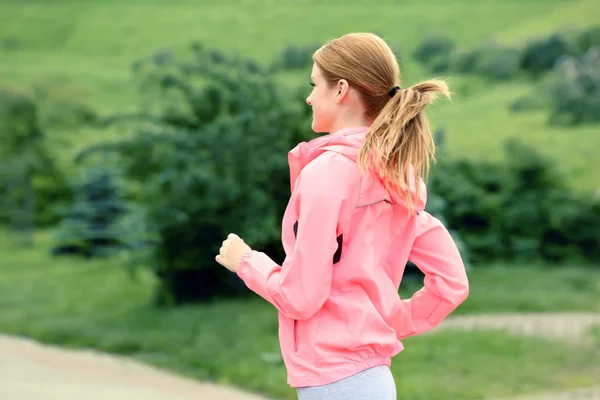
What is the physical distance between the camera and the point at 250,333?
6965mm

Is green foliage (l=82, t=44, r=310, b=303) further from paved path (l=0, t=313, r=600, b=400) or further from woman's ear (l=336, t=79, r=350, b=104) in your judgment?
woman's ear (l=336, t=79, r=350, b=104)

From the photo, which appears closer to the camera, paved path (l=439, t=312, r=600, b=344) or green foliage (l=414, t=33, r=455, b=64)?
paved path (l=439, t=312, r=600, b=344)

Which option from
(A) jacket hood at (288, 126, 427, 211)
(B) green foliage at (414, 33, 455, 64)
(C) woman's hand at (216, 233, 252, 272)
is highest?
(B) green foliage at (414, 33, 455, 64)

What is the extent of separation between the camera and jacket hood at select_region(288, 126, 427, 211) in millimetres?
1964

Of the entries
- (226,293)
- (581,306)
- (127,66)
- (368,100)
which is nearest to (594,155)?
(581,306)

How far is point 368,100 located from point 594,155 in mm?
9015

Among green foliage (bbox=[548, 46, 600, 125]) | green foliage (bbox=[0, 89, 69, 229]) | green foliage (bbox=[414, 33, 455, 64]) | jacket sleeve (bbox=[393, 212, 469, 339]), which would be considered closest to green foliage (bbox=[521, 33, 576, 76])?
green foliage (bbox=[548, 46, 600, 125])

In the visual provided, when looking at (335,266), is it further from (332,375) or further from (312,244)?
(332,375)

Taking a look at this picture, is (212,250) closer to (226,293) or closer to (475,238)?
(226,293)

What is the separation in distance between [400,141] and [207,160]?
521cm

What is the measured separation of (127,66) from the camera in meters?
11.5

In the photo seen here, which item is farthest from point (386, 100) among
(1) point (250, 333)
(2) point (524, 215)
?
(2) point (524, 215)

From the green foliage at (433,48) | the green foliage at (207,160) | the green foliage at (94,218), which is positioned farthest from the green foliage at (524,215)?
the green foliage at (94,218)

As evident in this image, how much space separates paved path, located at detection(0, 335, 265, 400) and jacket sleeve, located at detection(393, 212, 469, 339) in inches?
133
